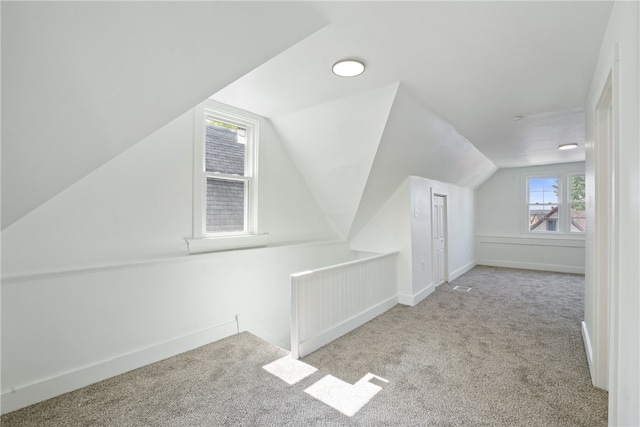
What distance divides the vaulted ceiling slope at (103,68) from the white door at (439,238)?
13.8 ft

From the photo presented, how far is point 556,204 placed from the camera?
6.56m

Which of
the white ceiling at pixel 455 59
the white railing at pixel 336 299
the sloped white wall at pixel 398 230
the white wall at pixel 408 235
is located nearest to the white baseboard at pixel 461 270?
the white wall at pixel 408 235

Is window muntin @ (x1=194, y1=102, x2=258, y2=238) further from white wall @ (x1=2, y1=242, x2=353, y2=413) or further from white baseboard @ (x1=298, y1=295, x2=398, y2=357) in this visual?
white baseboard @ (x1=298, y1=295, x2=398, y2=357)

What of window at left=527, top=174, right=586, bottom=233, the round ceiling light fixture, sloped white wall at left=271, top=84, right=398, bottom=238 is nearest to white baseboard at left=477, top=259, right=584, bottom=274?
window at left=527, top=174, right=586, bottom=233

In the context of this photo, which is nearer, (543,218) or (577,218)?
(577,218)

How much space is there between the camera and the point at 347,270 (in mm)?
3352

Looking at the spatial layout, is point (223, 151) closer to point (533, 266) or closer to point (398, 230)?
point (398, 230)

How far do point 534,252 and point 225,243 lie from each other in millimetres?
7059

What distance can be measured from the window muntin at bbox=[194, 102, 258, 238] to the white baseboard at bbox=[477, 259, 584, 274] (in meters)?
6.36

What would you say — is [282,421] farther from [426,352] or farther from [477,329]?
[477,329]

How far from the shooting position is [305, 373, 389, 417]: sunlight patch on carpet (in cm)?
199

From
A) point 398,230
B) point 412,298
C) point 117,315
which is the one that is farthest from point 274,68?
point 412,298

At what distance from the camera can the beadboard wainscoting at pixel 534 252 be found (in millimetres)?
6215

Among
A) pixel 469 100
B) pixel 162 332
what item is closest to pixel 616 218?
pixel 469 100
